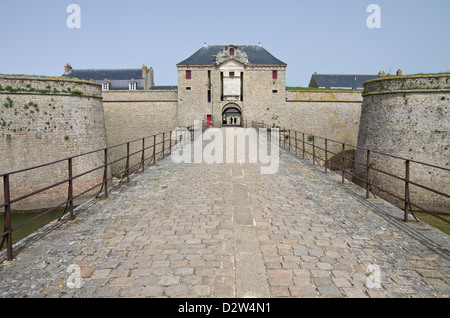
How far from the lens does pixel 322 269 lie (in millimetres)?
3490

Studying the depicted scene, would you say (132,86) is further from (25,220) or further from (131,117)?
(25,220)

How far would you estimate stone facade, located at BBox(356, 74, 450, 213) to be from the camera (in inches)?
503

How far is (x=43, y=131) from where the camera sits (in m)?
14.2

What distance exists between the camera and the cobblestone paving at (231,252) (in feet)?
10.2

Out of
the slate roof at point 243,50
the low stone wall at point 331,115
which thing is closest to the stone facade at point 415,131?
the low stone wall at point 331,115

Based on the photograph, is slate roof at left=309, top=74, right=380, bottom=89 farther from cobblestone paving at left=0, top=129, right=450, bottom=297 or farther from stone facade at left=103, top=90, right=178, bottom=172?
cobblestone paving at left=0, top=129, right=450, bottom=297

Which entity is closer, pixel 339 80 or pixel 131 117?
pixel 131 117

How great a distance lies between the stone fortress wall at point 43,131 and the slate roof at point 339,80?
3092 centimetres

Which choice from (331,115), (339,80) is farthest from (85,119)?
(339,80)

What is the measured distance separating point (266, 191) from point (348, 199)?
1744mm

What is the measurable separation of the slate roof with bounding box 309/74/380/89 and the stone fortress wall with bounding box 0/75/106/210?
30924 millimetres

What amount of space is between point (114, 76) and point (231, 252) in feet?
117
